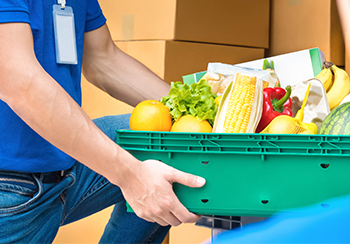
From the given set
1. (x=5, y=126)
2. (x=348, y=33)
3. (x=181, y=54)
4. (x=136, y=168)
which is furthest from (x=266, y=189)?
(x=181, y=54)

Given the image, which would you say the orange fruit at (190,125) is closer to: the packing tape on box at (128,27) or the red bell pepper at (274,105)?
the red bell pepper at (274,105)

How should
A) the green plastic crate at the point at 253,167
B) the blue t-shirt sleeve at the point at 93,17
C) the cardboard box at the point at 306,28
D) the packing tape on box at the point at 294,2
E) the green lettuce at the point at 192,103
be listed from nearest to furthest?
1. the green plastic crate at the point at 253,167
2. the green lettuce at the point at 192,103
3. the blue t-shirt sleeve at the point at 93,17
4. the cardboard box at the point at 306,28
5. the packing tape on box at the point at 294,2

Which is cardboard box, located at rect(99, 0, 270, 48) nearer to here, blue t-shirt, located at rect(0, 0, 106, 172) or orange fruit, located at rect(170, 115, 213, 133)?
blue t-shirt, located at rect(0, 0, 106, 172)

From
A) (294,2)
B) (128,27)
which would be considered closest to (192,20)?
(128,27)

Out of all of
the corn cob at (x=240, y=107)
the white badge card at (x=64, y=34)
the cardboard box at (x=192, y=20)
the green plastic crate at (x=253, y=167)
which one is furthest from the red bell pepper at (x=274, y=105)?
the cardboard box at (x=192, y=20)

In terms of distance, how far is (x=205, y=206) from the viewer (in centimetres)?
64

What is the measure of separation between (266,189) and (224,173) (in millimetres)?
73

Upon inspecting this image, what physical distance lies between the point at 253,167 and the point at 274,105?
0.77 ft

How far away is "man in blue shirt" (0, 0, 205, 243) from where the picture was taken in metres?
0.59

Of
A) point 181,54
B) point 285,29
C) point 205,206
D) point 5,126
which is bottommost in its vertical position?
point 205,206

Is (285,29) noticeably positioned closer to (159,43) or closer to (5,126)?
(159,43)

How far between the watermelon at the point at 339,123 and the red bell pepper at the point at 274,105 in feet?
0.32

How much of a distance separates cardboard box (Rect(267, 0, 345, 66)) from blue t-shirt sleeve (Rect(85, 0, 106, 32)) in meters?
0.73

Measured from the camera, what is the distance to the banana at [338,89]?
1003 mm
